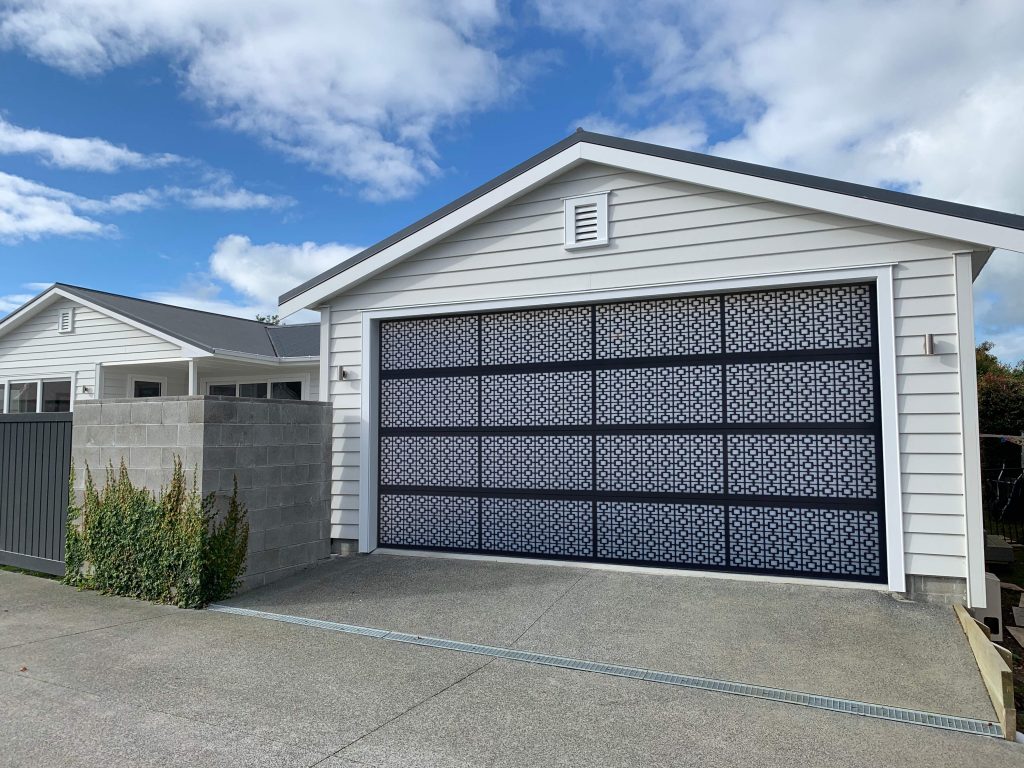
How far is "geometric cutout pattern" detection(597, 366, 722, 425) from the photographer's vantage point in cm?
595

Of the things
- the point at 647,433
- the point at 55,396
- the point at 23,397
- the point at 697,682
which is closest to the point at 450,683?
the point at 697,682

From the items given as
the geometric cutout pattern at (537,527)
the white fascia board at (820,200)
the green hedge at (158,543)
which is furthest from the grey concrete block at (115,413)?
the white fascia board at (820,200)

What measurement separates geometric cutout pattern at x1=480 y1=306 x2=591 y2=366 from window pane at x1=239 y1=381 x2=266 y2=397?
815 centimetres

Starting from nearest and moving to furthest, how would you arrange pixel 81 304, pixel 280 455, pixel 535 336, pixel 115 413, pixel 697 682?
pixel 697 682 < pixel 115 413 < pixel 280 455 < pixel 535 336 < pixel 81 304

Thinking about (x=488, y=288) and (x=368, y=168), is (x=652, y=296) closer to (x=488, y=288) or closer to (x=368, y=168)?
(x=488, y=288)

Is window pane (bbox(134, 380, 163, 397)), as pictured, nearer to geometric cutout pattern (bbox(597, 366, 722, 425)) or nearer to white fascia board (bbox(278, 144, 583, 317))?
white fascia board (bbox(278, 144, 583, 317))

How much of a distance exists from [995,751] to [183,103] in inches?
564

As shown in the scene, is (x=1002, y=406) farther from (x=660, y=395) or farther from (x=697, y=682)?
(x=697, y=682)

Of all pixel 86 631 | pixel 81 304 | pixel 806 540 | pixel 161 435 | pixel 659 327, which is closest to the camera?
pixel 86 631

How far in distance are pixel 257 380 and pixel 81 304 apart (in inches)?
147

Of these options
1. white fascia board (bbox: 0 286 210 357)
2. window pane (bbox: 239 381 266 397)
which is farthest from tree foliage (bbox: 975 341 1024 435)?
white fascia board (bbox: 0 286 210 357)

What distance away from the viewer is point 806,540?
5.59m

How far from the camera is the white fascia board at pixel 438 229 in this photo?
6.45 metres

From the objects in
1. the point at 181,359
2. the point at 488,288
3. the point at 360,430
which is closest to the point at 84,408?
the point at 360,430
